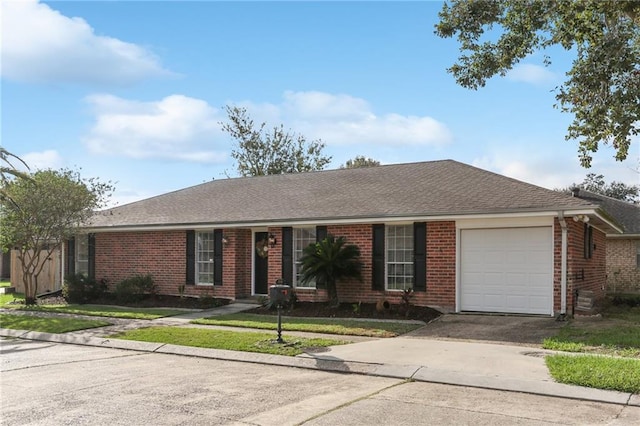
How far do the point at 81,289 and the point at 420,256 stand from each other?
37.6 feet

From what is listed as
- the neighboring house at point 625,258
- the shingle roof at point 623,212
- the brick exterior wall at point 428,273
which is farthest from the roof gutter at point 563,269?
the neighboring house at point 625,258

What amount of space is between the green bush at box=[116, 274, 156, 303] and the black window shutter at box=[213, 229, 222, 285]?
2324 mm

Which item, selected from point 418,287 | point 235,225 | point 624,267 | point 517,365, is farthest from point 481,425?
point 624,267

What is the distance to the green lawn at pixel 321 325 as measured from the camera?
1241 cm

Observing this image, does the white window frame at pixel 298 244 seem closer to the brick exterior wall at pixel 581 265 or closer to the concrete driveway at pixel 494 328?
the concrete driveway at pixel 494 328

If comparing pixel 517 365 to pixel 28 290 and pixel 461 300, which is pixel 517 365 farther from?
pixel 28 290

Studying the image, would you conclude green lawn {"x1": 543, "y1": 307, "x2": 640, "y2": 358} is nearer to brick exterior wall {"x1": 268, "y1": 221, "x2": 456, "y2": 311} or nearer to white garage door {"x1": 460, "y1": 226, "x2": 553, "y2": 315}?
white garage door {"x1": 460, "y1": 226, "x2": 553, "y2": 315}

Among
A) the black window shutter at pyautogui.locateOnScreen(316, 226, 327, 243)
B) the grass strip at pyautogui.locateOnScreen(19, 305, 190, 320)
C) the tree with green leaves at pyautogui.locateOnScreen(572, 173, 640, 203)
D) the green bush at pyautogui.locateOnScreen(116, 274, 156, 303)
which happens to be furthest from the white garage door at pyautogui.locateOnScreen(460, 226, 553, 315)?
the tree with green leaves at pyautogui.locateOnScreen(572, 173, 640, 203)

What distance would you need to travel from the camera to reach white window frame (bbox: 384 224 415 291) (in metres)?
15.7

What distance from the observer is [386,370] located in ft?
29.0

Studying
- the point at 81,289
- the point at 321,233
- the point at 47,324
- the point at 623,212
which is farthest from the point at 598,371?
the point at 623,212

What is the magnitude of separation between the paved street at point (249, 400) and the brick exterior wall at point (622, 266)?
1909 centimetres

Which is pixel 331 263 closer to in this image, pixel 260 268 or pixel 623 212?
pixel 260 268

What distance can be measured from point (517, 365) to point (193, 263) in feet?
41.1
